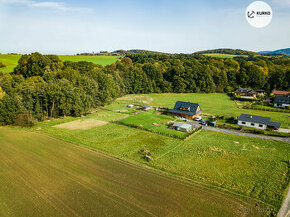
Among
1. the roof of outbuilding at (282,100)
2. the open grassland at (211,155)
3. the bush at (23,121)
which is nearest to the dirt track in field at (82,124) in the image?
the open grassland at (211,155)

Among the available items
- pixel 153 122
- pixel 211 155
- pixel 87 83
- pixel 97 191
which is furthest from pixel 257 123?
pixel 87 83

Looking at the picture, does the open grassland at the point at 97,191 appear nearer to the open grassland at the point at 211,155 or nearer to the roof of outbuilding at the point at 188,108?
the open grassland at the point at 211,155

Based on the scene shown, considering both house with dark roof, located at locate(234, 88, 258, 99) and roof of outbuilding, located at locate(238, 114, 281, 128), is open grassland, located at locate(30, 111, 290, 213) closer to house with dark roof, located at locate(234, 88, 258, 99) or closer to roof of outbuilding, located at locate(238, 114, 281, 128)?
roof of outbuilding, located at locate(238, 114, 281, 128)

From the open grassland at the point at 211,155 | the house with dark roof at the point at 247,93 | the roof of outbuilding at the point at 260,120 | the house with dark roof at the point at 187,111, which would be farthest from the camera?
the house with dark roof at the point at 247,93

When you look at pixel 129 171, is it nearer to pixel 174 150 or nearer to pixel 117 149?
pixel 117 149

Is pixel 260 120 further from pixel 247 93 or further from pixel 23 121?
pixel 23 121
